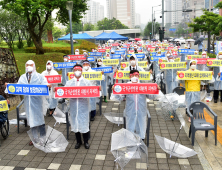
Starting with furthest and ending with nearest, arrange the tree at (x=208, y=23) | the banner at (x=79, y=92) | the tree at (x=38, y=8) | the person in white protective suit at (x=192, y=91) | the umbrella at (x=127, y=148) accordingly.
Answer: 1. the tree at (x=208, y=23)
2. the tree at (x=38, y=8)
3. the person in white protective suit at (x=192, y=91)
4. the banner at (x=79, y=92)
5. the umbrella at (x=127, y=148)

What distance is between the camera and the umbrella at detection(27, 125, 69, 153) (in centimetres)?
545

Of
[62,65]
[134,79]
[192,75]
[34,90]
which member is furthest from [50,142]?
[62,65]

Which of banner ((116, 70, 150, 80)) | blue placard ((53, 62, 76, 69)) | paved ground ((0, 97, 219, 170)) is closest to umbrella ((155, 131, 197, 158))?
paved ground ((0, 97, 219, 170))

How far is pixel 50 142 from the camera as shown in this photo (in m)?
5.61

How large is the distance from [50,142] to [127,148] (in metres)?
1.97

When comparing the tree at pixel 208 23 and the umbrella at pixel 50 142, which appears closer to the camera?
the umbrella at pixel 50 142

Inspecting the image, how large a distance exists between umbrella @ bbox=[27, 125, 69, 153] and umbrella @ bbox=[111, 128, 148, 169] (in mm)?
1423

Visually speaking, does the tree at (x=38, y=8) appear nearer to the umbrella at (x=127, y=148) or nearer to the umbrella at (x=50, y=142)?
the umbrella at (x=50, y=142)

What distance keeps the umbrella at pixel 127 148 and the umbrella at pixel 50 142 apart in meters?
1.42

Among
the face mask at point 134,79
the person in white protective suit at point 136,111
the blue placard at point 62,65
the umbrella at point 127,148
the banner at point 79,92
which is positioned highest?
the blue placard at point 62,65

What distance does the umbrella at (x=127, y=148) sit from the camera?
4512 mm

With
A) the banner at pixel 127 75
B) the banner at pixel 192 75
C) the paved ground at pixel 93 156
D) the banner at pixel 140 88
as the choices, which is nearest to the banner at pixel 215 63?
the banner at pixel 192 75

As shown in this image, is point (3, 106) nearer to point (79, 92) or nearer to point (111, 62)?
point (79, 92)

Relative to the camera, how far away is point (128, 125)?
5.36 m
